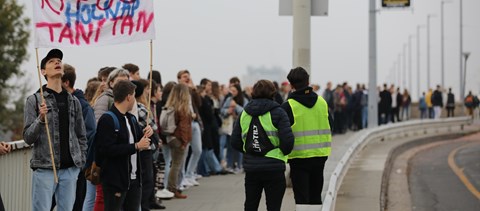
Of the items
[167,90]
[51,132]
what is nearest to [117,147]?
[51,132]

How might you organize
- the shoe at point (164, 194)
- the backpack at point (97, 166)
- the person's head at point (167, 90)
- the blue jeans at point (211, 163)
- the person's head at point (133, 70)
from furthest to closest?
the blue jeans at point (211, 163) → the person's head at point (167, 90) → the shoe at point (164, 194) → the person's head at point (133, 70) → the backpack at point (97, 166)

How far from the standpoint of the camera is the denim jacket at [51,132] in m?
9.28

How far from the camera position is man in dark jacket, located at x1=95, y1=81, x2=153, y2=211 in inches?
374

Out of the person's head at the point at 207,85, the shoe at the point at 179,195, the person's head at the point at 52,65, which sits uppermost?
the person's head at the point at 52,65

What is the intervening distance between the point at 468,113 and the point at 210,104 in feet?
118

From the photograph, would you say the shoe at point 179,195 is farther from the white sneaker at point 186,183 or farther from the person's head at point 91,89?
the person's head at point 91,89

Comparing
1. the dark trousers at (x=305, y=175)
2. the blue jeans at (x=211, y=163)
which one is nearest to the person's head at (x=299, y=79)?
the dark trousers at (x=305, y=175)

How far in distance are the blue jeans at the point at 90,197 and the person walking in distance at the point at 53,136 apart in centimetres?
101

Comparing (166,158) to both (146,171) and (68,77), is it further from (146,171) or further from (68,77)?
(68,77)

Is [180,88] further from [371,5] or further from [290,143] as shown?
[371,5]

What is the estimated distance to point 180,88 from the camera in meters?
15.3

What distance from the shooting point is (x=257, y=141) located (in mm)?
Answer: 10297

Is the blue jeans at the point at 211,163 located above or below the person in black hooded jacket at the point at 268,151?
below

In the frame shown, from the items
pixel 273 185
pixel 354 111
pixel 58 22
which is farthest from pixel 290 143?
pixel 354 111
